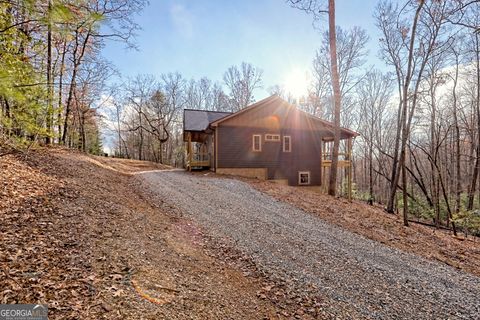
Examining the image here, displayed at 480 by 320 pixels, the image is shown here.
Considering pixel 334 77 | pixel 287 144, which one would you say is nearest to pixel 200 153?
pixel 287 144

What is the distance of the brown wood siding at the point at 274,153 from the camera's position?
1409 cm

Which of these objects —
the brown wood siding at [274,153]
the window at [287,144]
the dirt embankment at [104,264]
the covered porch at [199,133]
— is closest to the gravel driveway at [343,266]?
the dirt embankment at [104,264]

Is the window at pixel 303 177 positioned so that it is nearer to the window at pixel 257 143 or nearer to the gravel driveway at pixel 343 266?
the window at pixel 257 143

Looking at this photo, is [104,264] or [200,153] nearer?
[104,264]

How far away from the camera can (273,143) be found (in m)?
14.9

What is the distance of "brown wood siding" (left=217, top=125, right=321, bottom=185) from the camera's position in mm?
14086

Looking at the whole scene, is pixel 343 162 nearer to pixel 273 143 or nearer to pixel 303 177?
pixel 303 177

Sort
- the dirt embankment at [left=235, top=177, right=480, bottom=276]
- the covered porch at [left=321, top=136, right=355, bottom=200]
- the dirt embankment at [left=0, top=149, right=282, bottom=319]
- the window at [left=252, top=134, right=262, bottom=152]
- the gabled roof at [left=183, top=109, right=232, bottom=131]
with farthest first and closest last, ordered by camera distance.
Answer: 1. the gabled roof at [left=183, top=109, right=232, bottom=131]
2. the window at [left=252, top=134, right=262, bottom=152]
3. the covered porch at [left=321, top=136, right=355, bottom=200]
4. the dirt embankment at [left=235, top=177, right=480, bottom=276]
5. the dirt embankment at [left=0, top=149, right=282, bottom=319]

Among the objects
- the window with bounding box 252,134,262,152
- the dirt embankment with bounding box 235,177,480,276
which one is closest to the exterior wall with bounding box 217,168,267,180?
the window with bounding box 252,134,262,152

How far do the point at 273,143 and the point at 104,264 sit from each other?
502 inches

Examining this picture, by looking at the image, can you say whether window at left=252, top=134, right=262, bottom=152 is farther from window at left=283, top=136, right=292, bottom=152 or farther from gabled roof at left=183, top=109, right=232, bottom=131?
gabled roof at left=183, top=109, right=232, bottom=131

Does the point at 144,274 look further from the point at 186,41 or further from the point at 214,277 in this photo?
the point at 186,41

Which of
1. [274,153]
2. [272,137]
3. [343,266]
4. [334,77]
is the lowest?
[343,266]

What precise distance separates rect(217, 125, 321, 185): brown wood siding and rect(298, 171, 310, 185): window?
0.73ft
